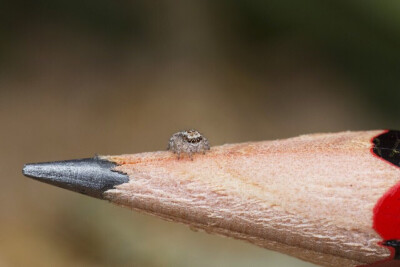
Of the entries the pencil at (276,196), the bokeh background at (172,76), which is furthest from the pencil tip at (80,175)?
the bokeh background at (172,76)

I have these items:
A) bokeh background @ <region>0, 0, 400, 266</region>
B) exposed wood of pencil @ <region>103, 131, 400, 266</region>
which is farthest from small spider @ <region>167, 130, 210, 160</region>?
bokeh background @ <region>0, 0, 400, 266</region>

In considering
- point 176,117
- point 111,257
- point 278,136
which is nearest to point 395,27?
point 278,136

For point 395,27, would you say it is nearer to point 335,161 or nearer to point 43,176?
point 335,161

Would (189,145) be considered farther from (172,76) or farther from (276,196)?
(172,76)

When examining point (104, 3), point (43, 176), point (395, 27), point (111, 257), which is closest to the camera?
point (43, 176)

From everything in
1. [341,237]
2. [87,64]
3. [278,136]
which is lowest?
[341,237]

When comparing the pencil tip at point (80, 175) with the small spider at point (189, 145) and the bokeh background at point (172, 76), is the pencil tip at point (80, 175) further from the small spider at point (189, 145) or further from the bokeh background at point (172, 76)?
the bokeh background at point (172, 76)

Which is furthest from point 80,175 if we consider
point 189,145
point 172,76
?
point 172,76

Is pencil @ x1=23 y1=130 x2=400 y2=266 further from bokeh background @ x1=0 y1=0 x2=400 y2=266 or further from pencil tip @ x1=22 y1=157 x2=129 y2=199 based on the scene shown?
bokeh background @ x1=0 y1=0 x2=400 y2=266
